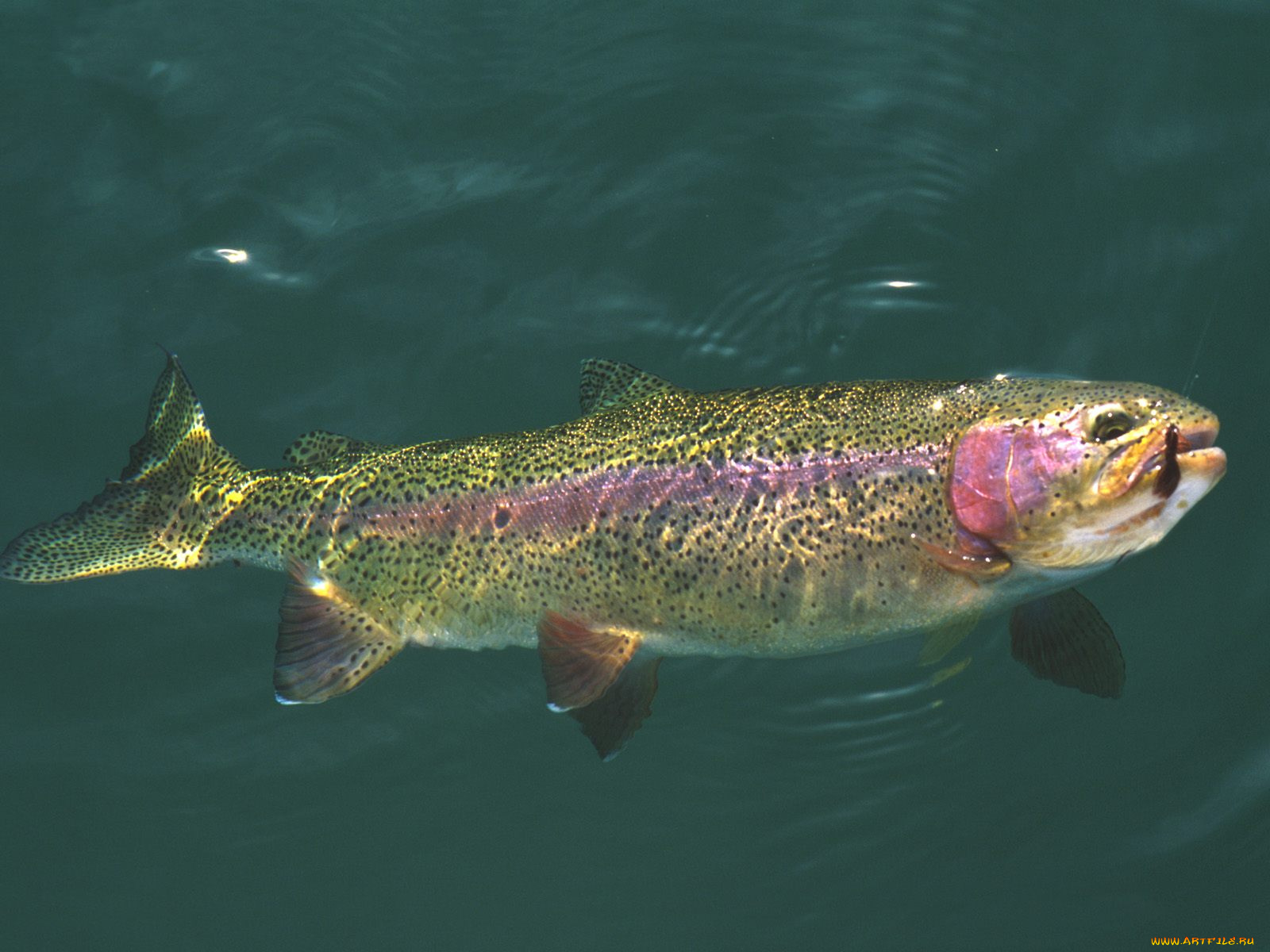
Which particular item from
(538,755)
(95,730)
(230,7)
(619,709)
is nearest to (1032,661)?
(619,709)

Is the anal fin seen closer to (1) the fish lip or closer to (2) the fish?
(2) the fish

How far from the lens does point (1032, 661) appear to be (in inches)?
183

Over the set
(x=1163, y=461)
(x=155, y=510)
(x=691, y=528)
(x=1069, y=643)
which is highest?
(x=1163, y=461)

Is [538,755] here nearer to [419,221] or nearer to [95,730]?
[95,730]

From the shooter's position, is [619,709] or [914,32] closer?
[619,709]

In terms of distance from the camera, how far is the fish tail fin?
4844 mm

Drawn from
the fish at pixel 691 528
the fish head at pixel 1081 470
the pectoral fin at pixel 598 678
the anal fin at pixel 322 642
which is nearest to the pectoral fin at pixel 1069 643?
the fish at pixel 691 528

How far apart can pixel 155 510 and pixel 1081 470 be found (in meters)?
3.67

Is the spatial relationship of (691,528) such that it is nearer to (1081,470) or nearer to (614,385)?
(614,385)

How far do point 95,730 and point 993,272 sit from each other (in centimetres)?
501

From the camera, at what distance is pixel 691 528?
4422 mm

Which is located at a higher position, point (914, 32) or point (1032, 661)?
point (914, 32)

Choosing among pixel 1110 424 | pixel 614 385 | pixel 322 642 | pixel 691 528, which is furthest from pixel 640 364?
pixel 1110 424

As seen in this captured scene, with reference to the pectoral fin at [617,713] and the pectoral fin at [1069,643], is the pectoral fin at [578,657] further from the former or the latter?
the pectoral fin at [1069,643]
